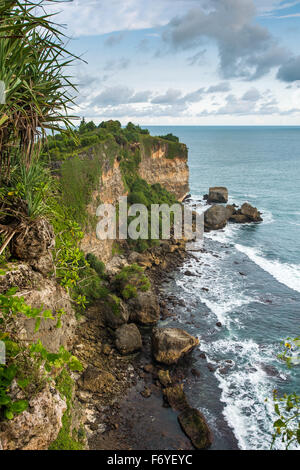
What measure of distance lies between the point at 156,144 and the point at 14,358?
→ 176 feet

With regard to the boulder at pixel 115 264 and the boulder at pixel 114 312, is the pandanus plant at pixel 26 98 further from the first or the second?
the boulder at pixel 115 264

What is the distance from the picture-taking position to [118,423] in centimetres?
1744

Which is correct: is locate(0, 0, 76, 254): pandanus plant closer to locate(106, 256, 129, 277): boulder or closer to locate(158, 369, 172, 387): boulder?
locate(158, 369, 172, 387): boulder

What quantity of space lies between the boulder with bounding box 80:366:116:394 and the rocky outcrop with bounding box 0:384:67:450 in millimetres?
13016

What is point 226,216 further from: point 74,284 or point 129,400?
point 74,284

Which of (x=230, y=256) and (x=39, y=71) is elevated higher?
(x=39, y=71)

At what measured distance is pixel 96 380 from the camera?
63.8 feet

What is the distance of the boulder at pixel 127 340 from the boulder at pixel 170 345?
121 cm

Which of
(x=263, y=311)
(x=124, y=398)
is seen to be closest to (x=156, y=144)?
(x=263, y=311)

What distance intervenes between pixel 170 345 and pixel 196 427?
5.72 m

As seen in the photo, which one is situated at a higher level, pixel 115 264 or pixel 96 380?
pixel 115 264

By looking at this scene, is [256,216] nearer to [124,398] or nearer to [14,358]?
[124,398]

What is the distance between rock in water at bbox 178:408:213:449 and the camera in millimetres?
16578

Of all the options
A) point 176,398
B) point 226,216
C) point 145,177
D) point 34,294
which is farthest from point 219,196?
point 34,294
